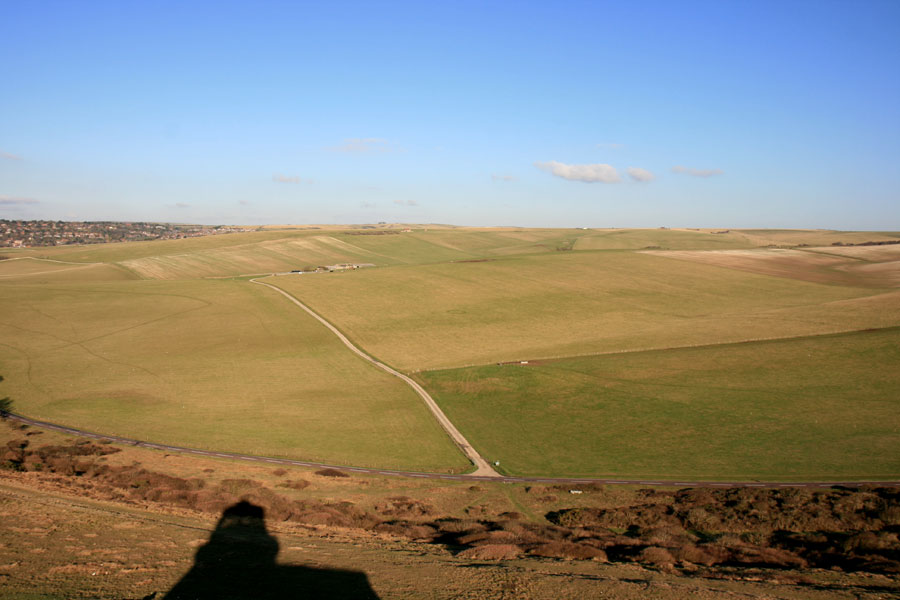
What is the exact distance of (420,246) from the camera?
19425 cm

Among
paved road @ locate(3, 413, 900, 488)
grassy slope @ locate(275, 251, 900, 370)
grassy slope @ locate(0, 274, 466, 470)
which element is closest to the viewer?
paved road @ locate(3, 413, 900, 488)

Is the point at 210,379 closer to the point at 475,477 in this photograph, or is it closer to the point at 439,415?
the point at 439,415

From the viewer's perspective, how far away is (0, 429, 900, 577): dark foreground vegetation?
976 inches

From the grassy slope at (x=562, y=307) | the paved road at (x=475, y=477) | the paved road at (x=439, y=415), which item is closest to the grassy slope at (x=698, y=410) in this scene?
the paved road at (x=439, y=415)

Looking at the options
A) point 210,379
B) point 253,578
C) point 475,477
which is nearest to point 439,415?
point 475,477

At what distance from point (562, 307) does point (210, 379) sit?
53815mm

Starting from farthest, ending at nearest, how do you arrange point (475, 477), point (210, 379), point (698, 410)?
point (210, 379)
point (698, 410)
point (475, 477)

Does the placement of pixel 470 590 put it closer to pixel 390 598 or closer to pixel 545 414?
pixel 390 598

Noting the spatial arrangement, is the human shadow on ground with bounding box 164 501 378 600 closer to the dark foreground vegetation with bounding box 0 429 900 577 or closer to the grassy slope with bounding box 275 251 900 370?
the dark foreground vegetation with bounding box 0 429 900 577

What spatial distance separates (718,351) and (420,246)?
141343 mm

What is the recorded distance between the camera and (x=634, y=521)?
3038cm

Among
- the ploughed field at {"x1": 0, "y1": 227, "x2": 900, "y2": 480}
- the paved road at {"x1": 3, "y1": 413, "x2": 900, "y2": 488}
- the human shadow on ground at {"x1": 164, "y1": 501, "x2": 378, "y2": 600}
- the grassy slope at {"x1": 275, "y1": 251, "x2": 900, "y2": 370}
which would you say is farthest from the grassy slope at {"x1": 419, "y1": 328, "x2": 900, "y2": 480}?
the human shadow on ground at {"x1": 164, "y1": 501, "x2": 378, "y2": 600}

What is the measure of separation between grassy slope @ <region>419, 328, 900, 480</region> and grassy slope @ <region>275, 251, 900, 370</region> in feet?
21.9

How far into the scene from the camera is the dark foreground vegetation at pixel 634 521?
24797 millimetres
